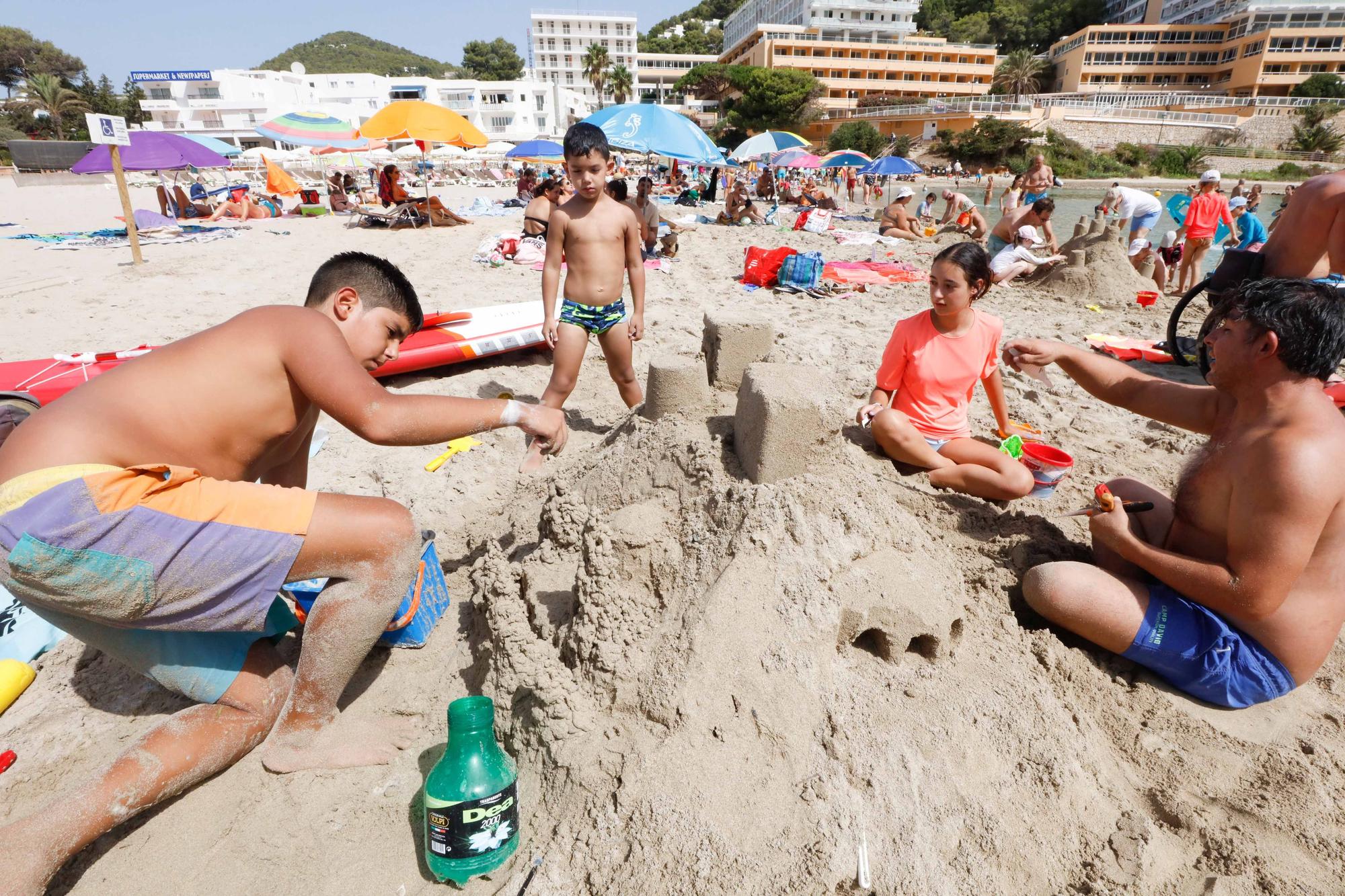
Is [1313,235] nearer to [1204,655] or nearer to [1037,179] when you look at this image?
[1204,655]

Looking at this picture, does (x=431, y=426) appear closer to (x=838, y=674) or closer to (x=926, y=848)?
(x=838, y=674)

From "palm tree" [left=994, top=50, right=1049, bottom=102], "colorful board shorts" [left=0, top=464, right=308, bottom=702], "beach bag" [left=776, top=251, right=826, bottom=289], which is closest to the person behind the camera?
"colorful board shorts" [left=0, top=464, right=308, bottom=702]

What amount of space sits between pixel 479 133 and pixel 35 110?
56293 mm

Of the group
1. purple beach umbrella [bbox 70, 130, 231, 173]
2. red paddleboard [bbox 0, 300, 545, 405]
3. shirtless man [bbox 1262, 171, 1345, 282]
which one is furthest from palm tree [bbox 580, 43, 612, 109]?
shirtless man [bbox 1262, 171, 1345, 282]

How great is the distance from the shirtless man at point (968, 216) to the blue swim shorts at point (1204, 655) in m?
11.4

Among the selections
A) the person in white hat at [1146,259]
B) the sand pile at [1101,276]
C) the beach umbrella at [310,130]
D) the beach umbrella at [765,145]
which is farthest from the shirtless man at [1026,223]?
the beach umbrella at [310,130]

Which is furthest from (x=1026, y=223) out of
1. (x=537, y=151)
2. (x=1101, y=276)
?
(x=537, y=151)

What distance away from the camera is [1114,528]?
2184mm

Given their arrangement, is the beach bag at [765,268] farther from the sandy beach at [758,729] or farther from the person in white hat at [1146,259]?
the sandy beach at [758,729]

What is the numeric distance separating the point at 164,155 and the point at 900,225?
45.6ft

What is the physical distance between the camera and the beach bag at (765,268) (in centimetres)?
842

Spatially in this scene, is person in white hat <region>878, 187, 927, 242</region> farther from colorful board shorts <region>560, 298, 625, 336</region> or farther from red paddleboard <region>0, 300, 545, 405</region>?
colorful board shorts <region>560, 298, 625, 336</region>

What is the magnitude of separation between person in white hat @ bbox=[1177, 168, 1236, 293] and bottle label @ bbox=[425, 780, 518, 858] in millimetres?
10376

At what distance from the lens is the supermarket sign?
51938 mm
